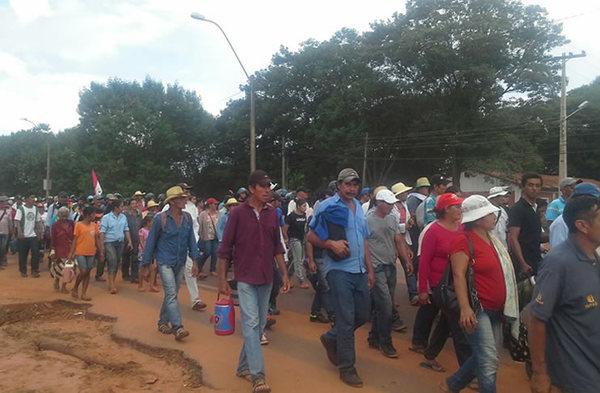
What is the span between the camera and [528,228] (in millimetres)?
5094

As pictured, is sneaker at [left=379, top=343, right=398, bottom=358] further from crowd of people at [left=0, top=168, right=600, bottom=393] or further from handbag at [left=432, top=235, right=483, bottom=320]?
handbag at [left=432, top=235, right=483, bottom=320]

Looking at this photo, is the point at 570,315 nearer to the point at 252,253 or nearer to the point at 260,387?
the point at 260,387

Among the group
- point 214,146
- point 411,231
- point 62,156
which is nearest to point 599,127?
point 214,146

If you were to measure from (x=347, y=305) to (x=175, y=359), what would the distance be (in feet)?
7.35

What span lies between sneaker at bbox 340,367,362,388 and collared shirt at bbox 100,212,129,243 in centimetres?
608

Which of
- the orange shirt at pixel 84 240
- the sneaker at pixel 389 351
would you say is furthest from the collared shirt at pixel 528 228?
the orange shirt at pixel 84 240

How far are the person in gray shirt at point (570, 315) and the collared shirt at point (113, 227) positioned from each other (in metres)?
7.96

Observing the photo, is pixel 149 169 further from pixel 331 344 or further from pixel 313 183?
pixel 331 344

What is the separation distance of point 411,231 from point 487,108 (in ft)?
78.5

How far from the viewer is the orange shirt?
8227 millimetres

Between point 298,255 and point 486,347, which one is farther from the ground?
point 298,255

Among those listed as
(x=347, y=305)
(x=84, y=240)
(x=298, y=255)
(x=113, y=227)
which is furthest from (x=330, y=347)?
(x=113, y=227)

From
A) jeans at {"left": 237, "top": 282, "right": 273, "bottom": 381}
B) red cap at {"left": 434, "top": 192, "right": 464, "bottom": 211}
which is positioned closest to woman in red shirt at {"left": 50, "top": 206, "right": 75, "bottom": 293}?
jeans at {"left": 237, "top": 282, "right": 273, "bottom": 381}

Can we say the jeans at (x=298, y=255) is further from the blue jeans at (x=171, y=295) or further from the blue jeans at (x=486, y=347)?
the blue jeans at (x=486, y=347)
